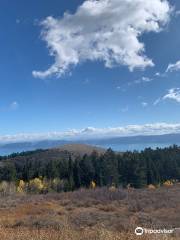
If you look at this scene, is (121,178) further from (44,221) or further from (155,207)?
(44,221)

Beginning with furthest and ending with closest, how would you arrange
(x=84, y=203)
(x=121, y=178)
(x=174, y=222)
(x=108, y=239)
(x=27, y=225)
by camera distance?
1. (x=121, y=178)
2. (x=84, y=203)
3. (x=174, y=222)
4. (x=27, y=225)
5. (x=108, y=239)

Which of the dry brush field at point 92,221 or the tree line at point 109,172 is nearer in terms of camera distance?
the dry brush field at point 92,221

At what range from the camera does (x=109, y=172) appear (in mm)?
103625

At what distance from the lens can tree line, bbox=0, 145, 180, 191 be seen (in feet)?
336

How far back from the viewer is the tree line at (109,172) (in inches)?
4033

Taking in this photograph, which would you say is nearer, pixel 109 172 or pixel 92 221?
pixel 92 221

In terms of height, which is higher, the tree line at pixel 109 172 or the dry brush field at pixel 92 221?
the dry brush field at pixel 92 221

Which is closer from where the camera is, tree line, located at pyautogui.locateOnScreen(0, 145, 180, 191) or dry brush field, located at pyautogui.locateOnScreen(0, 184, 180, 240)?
dry brush field, located at pyautogui.locateOnScreen(0, 184, 180, 240)

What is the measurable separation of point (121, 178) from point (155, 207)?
75.7m

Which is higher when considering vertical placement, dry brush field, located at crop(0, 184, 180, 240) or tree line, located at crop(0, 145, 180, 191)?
dry brush field, located at crop(0, 184, 180, 240)

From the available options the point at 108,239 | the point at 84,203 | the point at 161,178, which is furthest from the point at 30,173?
the point at 108,239

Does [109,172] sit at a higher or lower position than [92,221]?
lower

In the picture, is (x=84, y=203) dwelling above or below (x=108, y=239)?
below

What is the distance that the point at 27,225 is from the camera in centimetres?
1964
